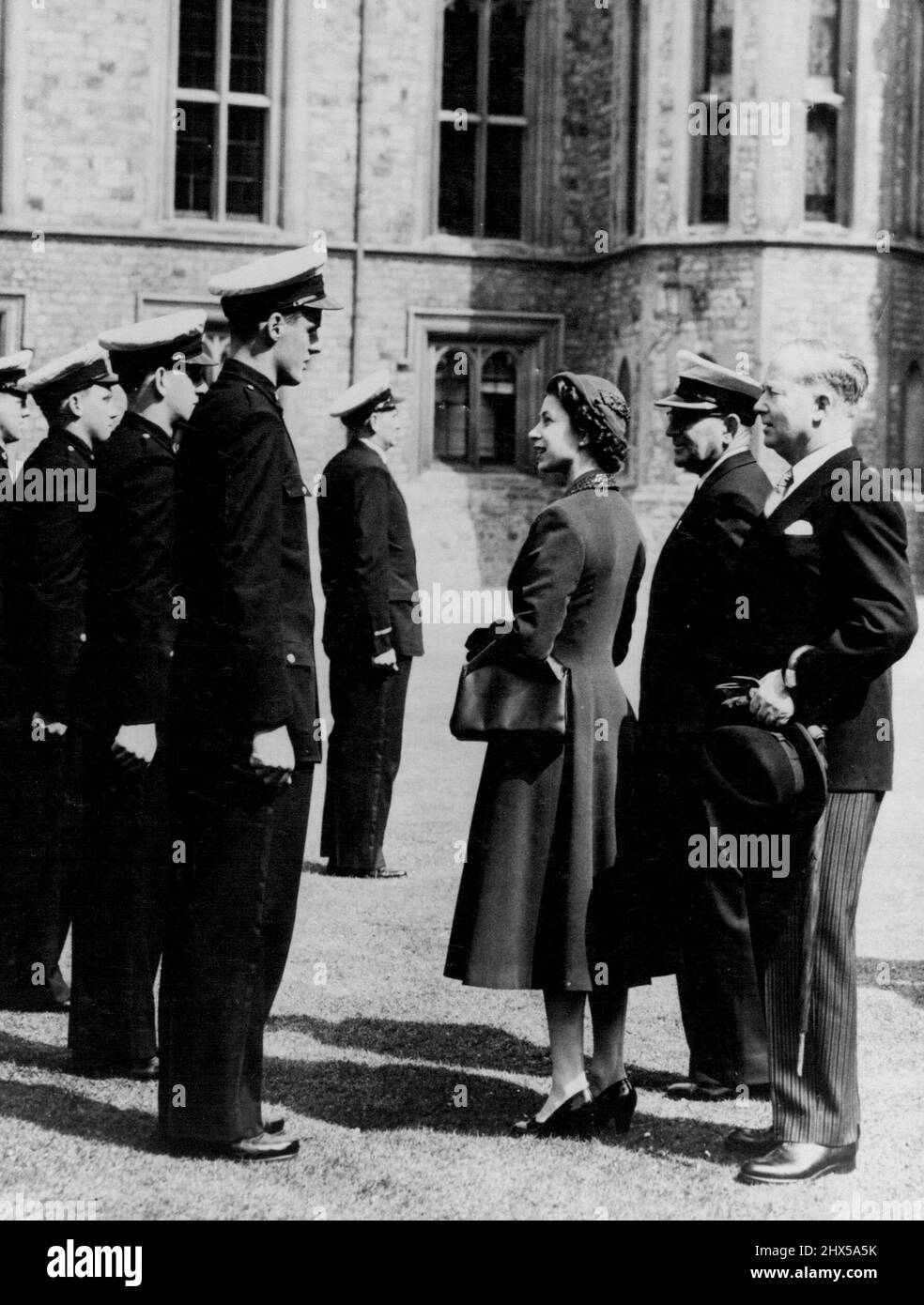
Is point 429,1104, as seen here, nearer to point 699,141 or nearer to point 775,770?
point 775,770

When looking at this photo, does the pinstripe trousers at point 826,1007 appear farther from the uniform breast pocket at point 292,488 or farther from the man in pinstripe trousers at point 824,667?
the uniform breast pocket at point 292,488

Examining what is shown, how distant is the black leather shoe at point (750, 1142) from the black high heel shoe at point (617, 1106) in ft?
0.92

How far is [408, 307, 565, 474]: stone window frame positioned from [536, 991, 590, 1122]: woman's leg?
18781 millimetres

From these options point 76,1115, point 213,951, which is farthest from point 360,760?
point 213,951

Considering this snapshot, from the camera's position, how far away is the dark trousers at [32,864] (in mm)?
6266

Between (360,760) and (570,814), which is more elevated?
(570,814)

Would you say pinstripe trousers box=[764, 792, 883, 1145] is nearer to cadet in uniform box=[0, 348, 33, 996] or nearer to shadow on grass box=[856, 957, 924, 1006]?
shadow on grass box=[856, 957, 924, 1006]

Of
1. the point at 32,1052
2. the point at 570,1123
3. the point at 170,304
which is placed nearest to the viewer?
the point at 570,1123

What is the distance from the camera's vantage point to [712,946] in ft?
17.5

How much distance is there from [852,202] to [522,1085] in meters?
17.6

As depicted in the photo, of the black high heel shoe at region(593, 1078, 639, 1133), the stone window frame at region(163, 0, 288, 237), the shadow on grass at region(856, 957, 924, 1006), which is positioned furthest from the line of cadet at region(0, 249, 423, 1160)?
the stone window frame at region(163, 0, 288, 237)

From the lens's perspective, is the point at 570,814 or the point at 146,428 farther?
the point at 146,428

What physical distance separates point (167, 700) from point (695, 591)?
1.49m

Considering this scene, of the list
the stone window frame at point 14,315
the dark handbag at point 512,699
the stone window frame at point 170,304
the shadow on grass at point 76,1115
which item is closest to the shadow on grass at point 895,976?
the dark handbag at point 512,699
